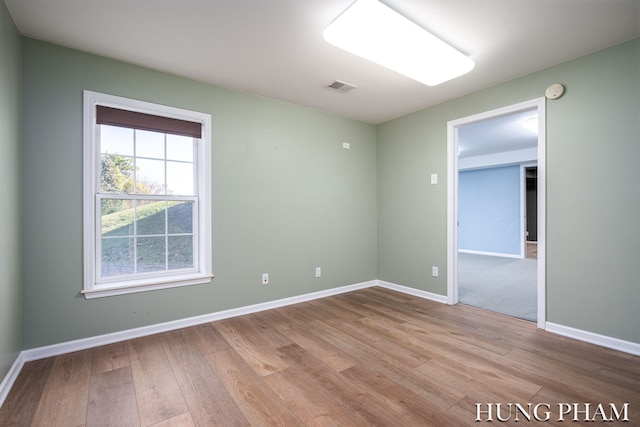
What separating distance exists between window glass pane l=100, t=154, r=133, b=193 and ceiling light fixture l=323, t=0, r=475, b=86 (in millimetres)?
2094

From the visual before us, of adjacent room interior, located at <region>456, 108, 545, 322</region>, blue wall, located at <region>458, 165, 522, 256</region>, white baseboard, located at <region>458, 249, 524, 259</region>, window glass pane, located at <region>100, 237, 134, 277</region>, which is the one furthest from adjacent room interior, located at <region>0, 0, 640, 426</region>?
blue wall, located at <region>458, 165, 522, 256</region>

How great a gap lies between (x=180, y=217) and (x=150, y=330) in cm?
109

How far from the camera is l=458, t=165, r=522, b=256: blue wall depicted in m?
7.47

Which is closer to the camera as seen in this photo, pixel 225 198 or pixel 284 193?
pixel 225 198

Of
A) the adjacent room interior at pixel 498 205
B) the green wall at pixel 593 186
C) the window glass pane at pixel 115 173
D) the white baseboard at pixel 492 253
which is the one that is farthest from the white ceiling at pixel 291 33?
the white baseboard at pixel 492 253

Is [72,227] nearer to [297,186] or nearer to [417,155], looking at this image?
[297,186]

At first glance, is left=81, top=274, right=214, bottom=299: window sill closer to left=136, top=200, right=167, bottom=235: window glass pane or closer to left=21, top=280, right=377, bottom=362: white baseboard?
left=21, top=280, right=377, bottom=362: white baseboard

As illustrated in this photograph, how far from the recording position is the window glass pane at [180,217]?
297cm

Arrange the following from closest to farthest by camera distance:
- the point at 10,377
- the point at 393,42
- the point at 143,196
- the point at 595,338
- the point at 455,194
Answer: the point at 10,377 < the point at 393,42 < the point at 595,338 < the point at 143,196 < the point at 455,194

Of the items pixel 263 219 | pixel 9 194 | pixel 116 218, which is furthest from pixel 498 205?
pixel 9 194

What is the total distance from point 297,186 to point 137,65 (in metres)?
2.00

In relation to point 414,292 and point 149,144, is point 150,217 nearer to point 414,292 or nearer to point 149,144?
point 149,144

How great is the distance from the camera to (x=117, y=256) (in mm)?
Result: 2699

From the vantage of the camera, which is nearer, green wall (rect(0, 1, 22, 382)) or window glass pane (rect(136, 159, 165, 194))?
green wall (rect(0, 1, 22, 382))
